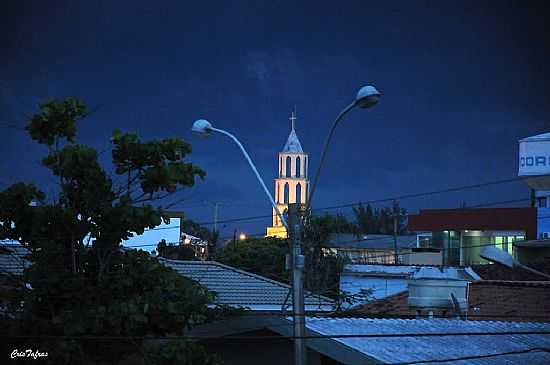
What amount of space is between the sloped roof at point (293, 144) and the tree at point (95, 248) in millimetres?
93391

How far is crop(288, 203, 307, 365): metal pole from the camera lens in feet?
48.6

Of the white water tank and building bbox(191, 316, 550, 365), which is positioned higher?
the white water tank

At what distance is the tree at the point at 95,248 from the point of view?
14.4m

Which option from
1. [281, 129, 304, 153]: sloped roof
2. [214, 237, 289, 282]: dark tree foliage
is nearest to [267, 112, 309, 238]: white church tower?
[281, 129, 304, 153]: sloped roof

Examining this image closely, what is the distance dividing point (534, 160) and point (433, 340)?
23.1 m

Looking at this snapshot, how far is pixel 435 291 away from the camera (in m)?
21.0

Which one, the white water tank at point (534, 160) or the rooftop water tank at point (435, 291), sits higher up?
the white water tank at point (534, 160)

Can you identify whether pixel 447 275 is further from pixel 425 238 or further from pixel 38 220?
pixel 425 238

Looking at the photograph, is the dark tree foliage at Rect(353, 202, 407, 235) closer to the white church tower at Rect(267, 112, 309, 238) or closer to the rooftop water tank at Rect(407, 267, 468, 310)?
the white church tower at Rect(267, 112, 309, 238)

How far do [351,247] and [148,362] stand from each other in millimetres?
78507

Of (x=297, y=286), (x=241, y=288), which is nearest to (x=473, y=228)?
(x=241, y=288)

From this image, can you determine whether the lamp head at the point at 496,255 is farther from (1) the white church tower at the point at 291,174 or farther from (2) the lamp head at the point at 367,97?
(1) the white church tower at the point at 291,174

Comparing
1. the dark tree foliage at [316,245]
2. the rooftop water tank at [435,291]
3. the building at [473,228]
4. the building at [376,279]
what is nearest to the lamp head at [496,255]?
the rooftop water tank at [435,291]

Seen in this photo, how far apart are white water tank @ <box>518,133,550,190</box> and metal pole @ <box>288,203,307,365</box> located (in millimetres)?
24907
